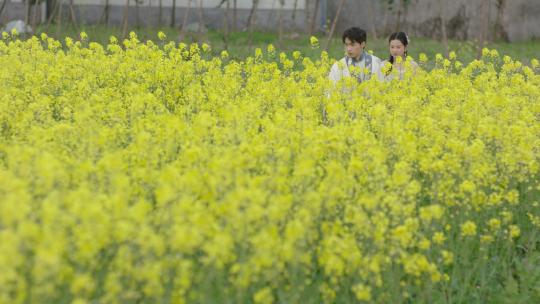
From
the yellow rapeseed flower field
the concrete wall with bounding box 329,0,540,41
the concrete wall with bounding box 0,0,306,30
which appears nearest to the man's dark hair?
the yellow rapeseed flower field

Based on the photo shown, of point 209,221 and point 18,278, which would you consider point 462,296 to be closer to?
point 209,221

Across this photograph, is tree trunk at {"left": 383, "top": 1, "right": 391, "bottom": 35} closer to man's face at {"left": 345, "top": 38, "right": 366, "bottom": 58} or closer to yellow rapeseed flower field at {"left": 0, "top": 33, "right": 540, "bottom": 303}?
man's face at {"left": 345, "top": 38, "right": 366, "bottom": 58}

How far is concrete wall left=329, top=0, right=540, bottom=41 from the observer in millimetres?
20828

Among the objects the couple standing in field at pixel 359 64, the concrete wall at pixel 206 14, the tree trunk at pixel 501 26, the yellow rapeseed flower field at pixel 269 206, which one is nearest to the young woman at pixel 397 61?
the couple standing in field at pixel 359 64

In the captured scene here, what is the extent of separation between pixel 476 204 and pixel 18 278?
8.11 ft

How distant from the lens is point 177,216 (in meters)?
3.59

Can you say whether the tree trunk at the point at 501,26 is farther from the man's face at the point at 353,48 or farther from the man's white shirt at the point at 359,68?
the man's face at the point at 353,48

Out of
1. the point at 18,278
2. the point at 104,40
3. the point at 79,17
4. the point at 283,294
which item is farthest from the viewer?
the point at 79,17

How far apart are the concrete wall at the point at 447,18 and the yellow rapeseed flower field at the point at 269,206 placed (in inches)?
530


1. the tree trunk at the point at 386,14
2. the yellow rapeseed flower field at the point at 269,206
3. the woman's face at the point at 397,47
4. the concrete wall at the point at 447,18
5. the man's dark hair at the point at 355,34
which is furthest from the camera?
the concrete wall at the point at 447,18

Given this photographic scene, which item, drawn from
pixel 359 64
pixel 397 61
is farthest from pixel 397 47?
pixel 359 64

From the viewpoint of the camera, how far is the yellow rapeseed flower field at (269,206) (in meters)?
3.47

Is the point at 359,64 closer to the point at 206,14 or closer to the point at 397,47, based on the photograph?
the point at 397,47

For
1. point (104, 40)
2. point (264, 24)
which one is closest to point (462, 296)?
point (104, 40)
